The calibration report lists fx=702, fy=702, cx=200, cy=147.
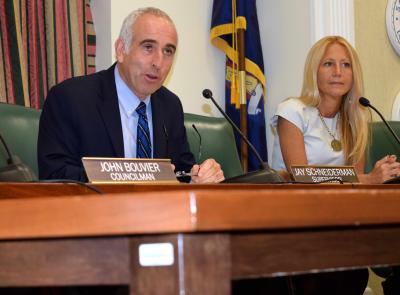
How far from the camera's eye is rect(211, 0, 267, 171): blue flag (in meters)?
4.25

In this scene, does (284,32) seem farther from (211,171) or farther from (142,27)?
(211,171)

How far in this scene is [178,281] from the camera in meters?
0.66

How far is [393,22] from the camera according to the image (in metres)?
4.65

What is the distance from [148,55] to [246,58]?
176cm

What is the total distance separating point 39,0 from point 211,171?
5.72 feet

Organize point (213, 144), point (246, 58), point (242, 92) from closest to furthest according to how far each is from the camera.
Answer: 1. point (213, 144)
2. point (242, 92)
3. point (246, 58)

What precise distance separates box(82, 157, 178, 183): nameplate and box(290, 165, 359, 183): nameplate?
56 centimetres

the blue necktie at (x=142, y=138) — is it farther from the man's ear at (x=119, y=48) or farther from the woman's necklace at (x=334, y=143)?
the woman's necklace at (x=334, y=143)

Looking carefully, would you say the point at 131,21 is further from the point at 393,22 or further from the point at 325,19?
the point at 393,22

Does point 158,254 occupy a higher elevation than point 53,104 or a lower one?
lower

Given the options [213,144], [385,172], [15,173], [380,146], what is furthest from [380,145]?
[15,173]

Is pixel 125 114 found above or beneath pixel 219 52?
beneath

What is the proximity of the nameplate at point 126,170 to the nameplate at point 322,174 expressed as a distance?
56 centimetres

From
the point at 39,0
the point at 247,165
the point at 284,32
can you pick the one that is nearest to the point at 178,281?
the point at 39,0
